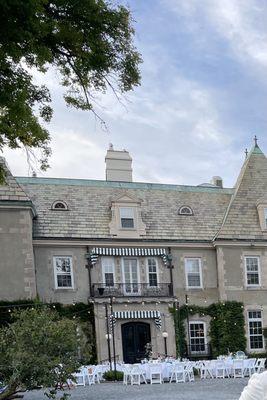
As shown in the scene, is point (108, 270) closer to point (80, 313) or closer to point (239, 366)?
point (80, 313)

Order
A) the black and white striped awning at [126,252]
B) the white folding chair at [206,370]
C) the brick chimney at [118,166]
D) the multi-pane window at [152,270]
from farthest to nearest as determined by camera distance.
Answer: the brick chimney at [118,166], the multi-pane window at [152,270], the black and white striped awning at [126,252], the white folding chair at [206,370]

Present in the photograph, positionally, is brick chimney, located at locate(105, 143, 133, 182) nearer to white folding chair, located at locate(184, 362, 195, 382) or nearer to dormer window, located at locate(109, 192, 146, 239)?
dormer window, located at locate(109, 192, 146, 239)

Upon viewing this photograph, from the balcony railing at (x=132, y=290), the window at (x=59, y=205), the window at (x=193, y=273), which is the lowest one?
the balcony railing at (x=132, y=290)

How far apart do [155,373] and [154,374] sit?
0.24m

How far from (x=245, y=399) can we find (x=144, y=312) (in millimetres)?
26286

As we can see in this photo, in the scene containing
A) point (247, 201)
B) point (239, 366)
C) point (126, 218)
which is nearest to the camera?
point (239, 366)

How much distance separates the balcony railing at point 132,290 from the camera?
29281mm

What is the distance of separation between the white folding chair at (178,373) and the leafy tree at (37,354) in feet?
33.6

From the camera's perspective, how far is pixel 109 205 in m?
32.0

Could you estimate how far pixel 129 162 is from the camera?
36.7 metres

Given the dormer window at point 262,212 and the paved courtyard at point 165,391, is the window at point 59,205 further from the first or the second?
the paved courtyard at point 165,391

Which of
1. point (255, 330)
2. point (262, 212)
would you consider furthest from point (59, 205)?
point (255, 330)

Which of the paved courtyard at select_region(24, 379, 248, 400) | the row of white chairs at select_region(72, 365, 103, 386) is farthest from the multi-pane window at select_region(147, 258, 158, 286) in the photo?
the paved courtyard at select_region(24, 379, 248, 400)

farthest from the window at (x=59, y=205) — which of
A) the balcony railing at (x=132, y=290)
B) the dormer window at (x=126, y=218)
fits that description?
the balcony railing at (x=132, y=290)
